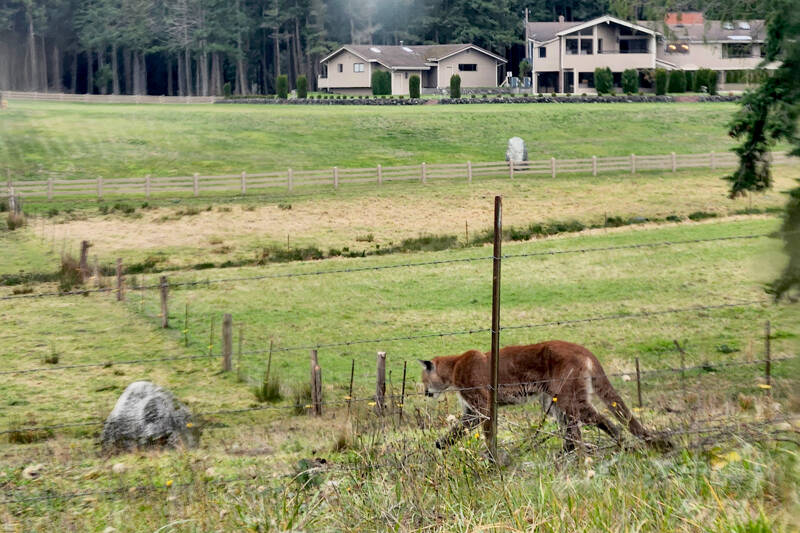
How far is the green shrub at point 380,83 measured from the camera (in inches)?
3071

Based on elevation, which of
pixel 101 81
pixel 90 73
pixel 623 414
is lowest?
pixel 623 414

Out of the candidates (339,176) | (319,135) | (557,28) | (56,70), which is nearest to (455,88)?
(557,28)

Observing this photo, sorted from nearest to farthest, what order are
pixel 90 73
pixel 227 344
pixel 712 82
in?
pixel 227 344 → pixel 712 82 → pixel 90 73

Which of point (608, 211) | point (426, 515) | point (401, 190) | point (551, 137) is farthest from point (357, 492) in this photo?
point (551, 137)

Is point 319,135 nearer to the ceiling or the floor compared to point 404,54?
nearer to the floor

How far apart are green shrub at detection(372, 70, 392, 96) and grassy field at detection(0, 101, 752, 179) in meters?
12.8

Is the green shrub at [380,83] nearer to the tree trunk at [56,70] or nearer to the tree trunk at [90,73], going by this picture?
the tree trunk at [90,73]

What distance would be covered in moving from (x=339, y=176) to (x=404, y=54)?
47831 mm

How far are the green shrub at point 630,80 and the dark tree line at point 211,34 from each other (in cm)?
1985

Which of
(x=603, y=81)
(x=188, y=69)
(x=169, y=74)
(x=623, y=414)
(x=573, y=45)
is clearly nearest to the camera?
(x=623, y=414)

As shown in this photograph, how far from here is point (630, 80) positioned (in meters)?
72.2

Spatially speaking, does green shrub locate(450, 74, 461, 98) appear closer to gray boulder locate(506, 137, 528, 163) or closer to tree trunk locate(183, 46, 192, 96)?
gray boulder locate(506, 137, 528, 163)

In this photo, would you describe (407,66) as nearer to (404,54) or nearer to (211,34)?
(404,54)

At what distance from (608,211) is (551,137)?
2155cm
